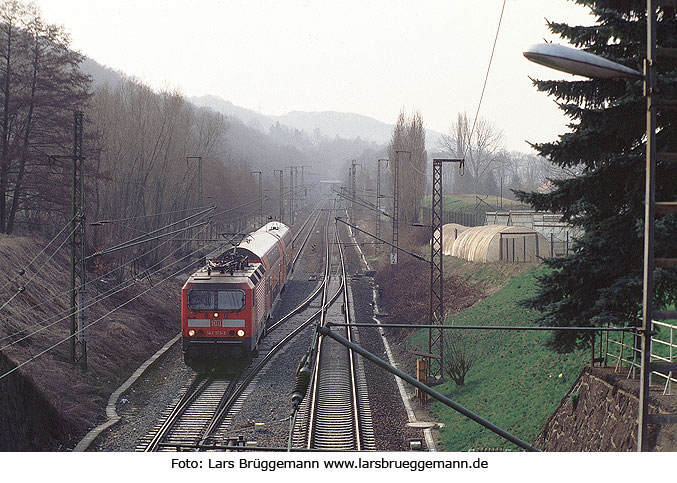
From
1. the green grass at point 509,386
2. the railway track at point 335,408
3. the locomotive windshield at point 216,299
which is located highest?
the locomotive windshield at point 216,299

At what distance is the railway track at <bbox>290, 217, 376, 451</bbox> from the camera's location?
1422 centimetres

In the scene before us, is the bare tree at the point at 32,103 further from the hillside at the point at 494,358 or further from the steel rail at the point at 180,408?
the hillside at the point at 494,358

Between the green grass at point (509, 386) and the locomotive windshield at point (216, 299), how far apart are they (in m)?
6.02

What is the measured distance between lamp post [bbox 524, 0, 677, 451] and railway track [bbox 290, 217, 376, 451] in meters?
8.08

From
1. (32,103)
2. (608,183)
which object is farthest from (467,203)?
(608,183)

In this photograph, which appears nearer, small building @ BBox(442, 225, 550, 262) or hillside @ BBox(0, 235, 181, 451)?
hillside @ BBox(0, 235, 181, 451)

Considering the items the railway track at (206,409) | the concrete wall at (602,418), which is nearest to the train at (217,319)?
the railway track at (206,409)

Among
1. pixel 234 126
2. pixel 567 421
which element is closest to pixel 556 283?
pixel 567 421

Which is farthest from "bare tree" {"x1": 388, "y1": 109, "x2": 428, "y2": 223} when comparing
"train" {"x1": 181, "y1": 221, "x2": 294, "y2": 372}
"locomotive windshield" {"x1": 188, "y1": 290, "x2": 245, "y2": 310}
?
"locomotive windshield" {"x1": 188, "y1": 290, "x2": 245, "y2": 310}

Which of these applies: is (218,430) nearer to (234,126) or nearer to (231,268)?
(231,268)

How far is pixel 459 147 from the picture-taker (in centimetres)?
3628

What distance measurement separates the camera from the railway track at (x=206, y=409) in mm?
14024

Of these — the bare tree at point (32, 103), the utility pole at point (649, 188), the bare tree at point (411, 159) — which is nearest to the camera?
the utility pole at point (649, 188)

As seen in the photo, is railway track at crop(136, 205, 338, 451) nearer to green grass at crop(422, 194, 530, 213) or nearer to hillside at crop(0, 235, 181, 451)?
hillside at crop(0, 235, 181, 451)
